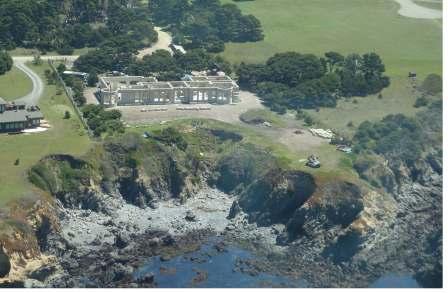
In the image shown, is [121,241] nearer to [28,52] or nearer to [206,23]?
[28,52]

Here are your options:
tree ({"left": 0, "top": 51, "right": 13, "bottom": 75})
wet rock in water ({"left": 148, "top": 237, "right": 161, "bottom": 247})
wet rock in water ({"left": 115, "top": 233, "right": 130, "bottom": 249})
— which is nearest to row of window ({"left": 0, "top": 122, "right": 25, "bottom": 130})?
tree ({"left": 0, "top": 51, "right": 13, "bottom": 75})

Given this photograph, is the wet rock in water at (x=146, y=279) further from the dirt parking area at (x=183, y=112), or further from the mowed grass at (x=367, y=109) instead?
the mowed grass at (x=367, y=109)

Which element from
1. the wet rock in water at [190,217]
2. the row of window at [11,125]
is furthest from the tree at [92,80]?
the wet rock in water at [190,217]

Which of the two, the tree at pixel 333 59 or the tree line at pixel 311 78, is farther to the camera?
the tree at pixel 333 59

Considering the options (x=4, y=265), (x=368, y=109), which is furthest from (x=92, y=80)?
(x=4, y=265)

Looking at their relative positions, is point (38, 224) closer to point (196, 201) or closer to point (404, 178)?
point (196, 201)
